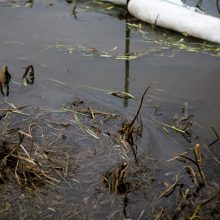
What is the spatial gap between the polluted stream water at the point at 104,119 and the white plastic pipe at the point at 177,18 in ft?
0.30

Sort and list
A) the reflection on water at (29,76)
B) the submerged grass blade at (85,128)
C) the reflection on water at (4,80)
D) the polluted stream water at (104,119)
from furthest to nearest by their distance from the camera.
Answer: the reflection on water at (29,76) → the reflection on water at (4,80) → the submerged grass blade at (85,128) → the polluted stream water at (104,119)

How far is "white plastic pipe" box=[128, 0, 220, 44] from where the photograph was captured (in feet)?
13.3

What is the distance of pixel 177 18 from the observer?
4227 millimetres

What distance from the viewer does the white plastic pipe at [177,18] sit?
13.3 feet

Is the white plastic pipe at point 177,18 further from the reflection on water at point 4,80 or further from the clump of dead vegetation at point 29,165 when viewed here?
the clump of dead vegetation at point 29,165

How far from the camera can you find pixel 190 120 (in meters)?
2.95

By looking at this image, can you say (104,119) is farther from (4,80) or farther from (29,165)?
(4,80)

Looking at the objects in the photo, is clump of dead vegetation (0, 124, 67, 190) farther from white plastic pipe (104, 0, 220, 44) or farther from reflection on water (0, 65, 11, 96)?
white plastic pipe (104, 0, 220, 44)

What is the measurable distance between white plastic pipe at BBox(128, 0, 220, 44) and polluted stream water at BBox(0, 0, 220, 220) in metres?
0.09

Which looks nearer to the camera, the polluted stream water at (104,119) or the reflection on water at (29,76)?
the polluted stream water at (104,119)

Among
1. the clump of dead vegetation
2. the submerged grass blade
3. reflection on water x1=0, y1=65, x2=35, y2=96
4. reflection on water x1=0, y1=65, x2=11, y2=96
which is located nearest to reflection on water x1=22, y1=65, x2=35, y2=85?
reflection on water x1=0, y1=65, x2=35, y2=96

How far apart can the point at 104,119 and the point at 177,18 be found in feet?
5.94

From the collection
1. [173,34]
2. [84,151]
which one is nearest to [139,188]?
[84,151]

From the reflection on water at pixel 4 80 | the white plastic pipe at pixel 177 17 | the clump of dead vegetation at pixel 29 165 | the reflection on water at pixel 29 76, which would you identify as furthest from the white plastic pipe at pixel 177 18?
the clump of dead vegetation at pixel 29 165
